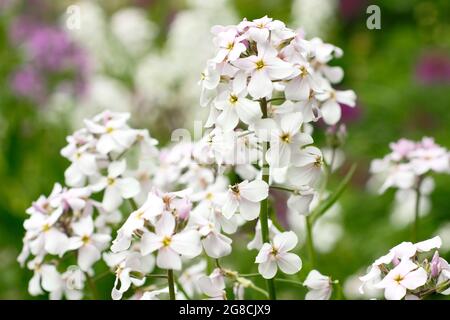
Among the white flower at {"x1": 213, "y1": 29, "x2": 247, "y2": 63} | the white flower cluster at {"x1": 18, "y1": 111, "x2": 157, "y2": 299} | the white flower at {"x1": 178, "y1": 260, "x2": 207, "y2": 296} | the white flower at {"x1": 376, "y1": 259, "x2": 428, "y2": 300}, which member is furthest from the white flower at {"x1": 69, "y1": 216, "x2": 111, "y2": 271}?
the white flower at {"x1": 376, "y1": 259, "x2": 428, "y2": 300}

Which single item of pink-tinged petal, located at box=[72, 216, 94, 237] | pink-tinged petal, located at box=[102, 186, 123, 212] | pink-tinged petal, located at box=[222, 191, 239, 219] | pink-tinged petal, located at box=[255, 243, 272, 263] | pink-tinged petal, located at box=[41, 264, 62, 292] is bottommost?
pink-tinged petal, located at box=[255, 243, 272, 263]

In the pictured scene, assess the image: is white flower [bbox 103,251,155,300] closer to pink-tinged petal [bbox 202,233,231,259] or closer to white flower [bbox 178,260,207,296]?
pink-tinged petal [bbox 202,233,231,259]

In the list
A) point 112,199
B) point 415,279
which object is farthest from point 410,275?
point 112,199

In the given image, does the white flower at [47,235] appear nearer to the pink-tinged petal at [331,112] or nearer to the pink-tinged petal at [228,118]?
the pink-tinged petal at [228,118]

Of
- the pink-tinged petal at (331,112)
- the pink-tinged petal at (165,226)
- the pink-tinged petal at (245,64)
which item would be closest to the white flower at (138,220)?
the pink-tinged petal at (165,226)
